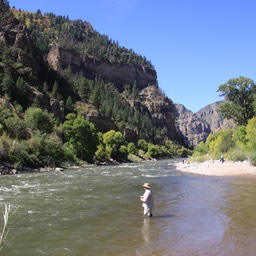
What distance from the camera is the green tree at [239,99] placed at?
76375mm

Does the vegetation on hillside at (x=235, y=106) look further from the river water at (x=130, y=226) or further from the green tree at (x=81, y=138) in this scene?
the river water at (x=130, y=226)

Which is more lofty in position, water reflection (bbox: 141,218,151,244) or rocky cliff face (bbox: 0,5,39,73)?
rocky cliff face (bbox: 0,5,39,73)

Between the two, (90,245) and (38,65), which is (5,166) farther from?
(38,65)

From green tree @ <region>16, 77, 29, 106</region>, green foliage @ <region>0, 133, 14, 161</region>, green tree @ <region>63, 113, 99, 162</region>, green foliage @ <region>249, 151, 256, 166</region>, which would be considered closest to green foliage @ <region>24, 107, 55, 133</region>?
green tree @ <region>63, 113, 99, 162</region>

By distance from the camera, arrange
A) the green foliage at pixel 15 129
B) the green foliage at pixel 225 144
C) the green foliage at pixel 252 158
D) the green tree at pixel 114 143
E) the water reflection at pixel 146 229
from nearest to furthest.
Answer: the water reflection at pixel 146 229 → the green foliage at pixel 252 158 → the green foliage at pixel 15 129 → the green foliage at pixel 225 144 → the green tree at pixel 114 143

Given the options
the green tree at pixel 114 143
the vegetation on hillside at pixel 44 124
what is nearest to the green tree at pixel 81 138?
the vegetation on hillside at pixel 44 124

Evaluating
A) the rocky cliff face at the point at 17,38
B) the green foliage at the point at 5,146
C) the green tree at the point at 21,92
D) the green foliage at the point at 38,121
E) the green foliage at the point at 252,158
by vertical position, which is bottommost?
the green foliage at the point at 252,158

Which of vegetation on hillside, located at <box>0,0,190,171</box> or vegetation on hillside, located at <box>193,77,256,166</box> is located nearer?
vegetation on hillside, located at <box>0,0,190,171</box>

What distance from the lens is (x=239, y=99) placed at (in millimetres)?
77938

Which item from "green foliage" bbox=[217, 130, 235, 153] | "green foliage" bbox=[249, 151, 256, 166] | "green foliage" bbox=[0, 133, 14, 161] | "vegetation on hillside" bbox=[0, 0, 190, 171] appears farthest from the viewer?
"green foliage" bbox=[217, 130, 235, 153]

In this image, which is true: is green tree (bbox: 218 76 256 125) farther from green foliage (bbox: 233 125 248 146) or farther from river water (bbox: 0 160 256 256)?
river water (bbox: 0 160 256 256)

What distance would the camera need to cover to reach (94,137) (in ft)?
291

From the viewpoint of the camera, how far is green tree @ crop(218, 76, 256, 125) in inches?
3007

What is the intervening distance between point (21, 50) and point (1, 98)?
1616 inches
